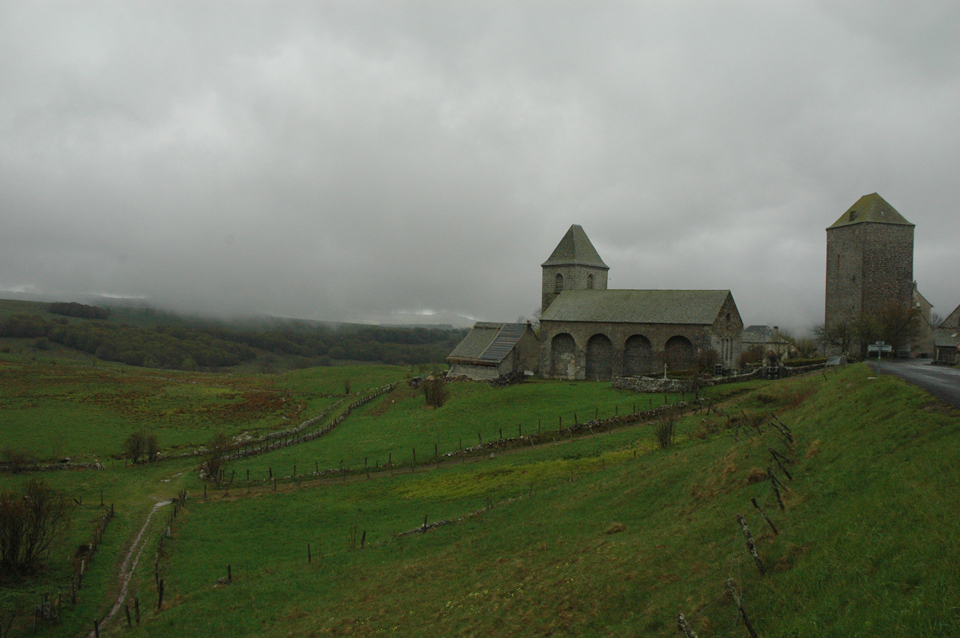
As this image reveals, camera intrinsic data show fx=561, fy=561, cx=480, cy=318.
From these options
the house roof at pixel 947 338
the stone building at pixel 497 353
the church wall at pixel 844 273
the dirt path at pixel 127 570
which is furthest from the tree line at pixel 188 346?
the dirt path at pixel 127 570

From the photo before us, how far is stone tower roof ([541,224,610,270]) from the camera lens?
64062mm

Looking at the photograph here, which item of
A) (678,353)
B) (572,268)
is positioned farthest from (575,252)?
(678,353)

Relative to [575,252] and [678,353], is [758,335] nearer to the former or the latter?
[575,252]

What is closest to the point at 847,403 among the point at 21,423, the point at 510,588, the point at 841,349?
the point at 510,588

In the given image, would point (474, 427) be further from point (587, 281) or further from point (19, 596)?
point (587, 281)

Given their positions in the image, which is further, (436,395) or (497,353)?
(497,353)

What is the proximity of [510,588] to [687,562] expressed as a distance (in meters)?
4.08

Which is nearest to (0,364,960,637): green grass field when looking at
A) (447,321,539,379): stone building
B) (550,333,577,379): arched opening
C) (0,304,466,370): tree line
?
(550,333,577,379): arched opening

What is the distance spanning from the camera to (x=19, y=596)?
56.7ft

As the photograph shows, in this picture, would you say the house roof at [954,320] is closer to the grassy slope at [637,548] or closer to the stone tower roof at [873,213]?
the stone tower roof at [873,213]

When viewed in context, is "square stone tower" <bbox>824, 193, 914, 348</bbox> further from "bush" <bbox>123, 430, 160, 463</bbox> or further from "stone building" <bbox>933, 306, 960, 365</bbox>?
"bush" <bbox>123, 430, 160, 463</bbox>

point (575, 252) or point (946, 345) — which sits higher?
point (575, 252)

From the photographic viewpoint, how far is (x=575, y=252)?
211 feet

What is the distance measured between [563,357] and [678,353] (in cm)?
1139
